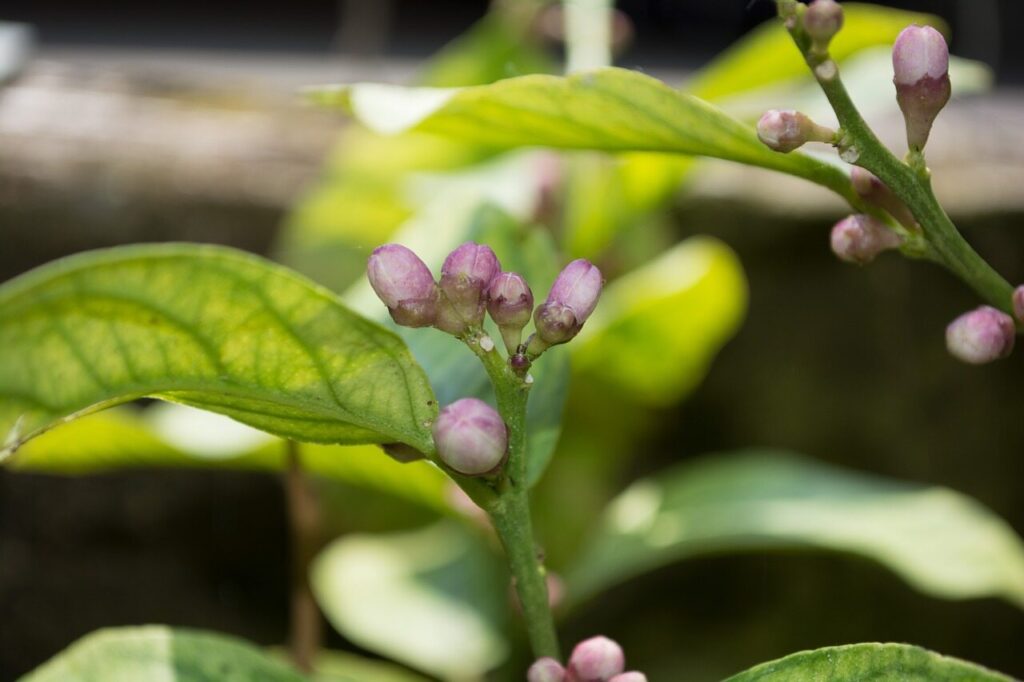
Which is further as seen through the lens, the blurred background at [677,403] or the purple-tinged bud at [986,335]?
the blurred background at [677,403]

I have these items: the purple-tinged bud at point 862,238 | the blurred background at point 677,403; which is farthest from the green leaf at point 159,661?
the blurred background at point 677,403

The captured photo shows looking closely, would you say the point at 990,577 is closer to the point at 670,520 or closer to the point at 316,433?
the point at 670,520

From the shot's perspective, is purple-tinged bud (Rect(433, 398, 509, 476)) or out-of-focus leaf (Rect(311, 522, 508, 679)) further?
out-of-focus leaf (Rect(311, 522, 508, 679))

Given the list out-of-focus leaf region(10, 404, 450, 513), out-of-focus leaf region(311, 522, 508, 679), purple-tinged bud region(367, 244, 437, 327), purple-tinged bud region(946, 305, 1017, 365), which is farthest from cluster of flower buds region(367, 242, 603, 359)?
out-of-focus leaf region(311, 522, 508, 679)

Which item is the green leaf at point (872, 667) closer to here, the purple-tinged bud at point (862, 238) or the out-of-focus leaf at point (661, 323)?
the purple-tinged bud at point (862, 238)

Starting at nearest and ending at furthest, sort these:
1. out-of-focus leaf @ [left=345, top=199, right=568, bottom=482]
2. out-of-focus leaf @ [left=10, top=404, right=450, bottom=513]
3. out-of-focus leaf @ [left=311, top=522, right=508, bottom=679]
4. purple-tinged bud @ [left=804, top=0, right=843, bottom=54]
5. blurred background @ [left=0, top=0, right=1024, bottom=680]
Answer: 1. purple-tinged bud @ [left=804, top=0, right=843, bottom=54]
2. out-of-focus leaf @ [left=345, top=199, right=568, bottom=482]
3. out-of-focus leaf @ [left=10, top=404, right=450, bottom=513]
4. out-of-focus leaf @ [left=311, top=522, right=508, bottom=679]
5. blurred background @ [left=0, top=0, right=1024, bottom=680]

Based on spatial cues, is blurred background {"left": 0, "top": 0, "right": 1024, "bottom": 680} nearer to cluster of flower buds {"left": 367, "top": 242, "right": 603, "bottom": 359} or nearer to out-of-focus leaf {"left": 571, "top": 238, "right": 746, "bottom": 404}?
out-of-focus leaf {"left": 571, "top": 238, "right": 746, "bottom": 404}

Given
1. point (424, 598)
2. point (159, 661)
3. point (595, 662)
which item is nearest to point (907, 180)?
point (595, 662)
